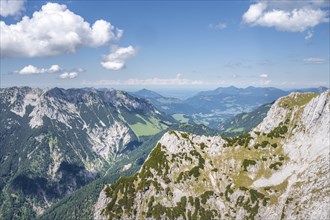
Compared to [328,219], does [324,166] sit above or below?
above

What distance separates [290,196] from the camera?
647 feet

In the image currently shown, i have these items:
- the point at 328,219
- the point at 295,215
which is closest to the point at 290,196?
the point at 295,215

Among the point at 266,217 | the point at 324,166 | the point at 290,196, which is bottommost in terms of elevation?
the point at 266,217

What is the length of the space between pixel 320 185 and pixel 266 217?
35.3m

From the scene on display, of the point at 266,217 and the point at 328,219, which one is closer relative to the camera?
the point at 328,219

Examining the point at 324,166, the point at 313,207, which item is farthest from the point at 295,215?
the point at 324,166

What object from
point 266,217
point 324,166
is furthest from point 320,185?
point 266,217

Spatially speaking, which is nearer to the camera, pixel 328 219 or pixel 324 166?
pixel 328 219

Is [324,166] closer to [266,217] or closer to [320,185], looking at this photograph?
[320,185]

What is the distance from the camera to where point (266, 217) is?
199500mm

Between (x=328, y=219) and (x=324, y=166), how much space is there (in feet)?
102

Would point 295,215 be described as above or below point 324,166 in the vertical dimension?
below

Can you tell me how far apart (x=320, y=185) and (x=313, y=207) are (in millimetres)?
13449

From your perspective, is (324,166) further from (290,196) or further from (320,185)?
(290,196)
